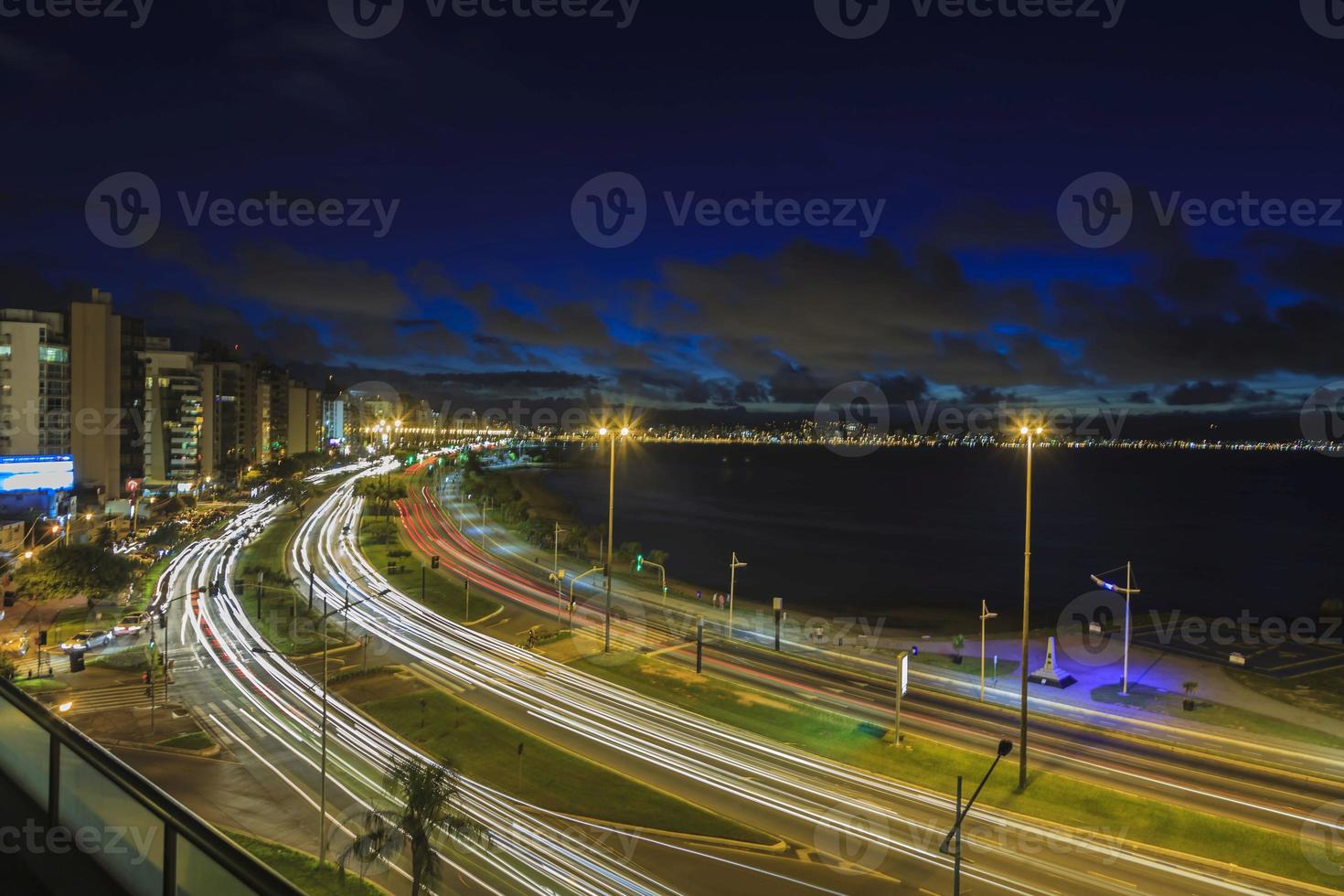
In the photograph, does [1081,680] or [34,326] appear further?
[34,326]

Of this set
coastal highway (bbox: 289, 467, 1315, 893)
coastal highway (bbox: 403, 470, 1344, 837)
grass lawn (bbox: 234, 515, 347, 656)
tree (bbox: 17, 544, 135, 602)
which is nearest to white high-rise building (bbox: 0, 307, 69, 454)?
grass lawn (bbox: 234, 515, 347, 656)

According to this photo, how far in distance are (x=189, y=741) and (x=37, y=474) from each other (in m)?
40.4

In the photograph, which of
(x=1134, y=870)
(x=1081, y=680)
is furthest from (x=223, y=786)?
(x=1081, y=680)

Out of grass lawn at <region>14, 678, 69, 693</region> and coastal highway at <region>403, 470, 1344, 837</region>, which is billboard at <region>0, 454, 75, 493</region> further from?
coastal highway at <region>403, 470, 1344, 837</region>

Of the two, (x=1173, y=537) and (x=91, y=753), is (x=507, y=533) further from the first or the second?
(x=1173, y=537)

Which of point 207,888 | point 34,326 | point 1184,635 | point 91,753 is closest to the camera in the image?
point 207,888

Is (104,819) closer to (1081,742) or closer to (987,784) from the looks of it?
(987,784)

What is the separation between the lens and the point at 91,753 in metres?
3.04

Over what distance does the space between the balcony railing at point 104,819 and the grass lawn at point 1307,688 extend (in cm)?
3287

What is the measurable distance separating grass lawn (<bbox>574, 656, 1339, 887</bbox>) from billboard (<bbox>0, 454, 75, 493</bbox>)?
4550 centimetres

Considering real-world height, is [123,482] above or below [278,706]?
above

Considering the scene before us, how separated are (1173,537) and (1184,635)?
57.8 meters

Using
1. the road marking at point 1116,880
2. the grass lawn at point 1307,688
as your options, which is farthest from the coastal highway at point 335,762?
the grass lawn at point 1307,688

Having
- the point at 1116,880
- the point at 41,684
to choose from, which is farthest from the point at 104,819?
the point at 41,684
